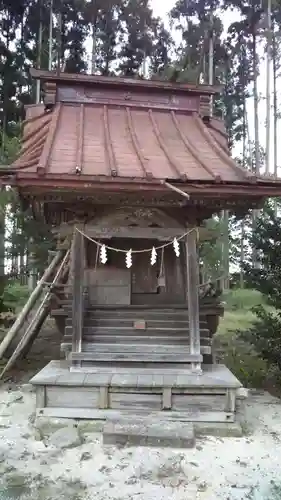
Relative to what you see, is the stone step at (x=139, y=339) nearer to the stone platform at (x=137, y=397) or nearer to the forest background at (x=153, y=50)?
the stone platform at (x=137, y=397)

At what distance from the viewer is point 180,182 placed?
4887 millimetres

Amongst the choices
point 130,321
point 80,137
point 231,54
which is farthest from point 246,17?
point 130,321

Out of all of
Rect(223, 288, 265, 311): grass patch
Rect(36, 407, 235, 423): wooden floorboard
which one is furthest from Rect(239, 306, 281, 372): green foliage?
Rect(223, 288, 265, 311): grass patch

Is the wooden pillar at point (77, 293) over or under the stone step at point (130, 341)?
over

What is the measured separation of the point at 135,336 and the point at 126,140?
9.74ft

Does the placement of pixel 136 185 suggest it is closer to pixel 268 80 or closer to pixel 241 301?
pixel 241 301

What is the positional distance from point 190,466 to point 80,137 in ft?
14.9

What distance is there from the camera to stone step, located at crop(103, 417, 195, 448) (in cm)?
450

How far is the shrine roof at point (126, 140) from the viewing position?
487 cm

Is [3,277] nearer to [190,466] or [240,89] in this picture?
[190,466]

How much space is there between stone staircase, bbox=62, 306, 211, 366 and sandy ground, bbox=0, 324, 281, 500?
108 centimetres

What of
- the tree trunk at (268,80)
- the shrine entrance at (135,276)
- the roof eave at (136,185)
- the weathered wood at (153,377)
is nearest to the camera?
the roof eave at (136,185)

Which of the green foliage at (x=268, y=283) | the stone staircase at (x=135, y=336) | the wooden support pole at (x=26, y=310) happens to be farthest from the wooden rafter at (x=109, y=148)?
the wooden support pole at (x=26, y=310)

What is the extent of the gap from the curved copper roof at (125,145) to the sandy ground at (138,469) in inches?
120
